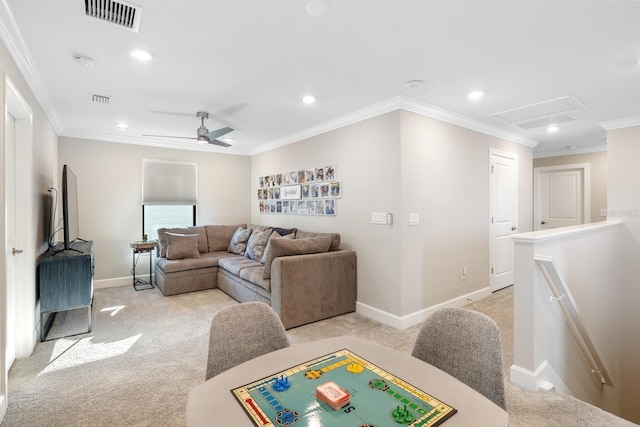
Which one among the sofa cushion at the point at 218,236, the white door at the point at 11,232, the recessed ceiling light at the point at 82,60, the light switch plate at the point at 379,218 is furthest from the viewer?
the sofa cushion at the point at 218,236

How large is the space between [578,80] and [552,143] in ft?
10.6

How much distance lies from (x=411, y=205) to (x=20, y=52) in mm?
3546

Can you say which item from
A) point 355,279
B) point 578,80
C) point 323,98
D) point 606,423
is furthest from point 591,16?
point 355,279

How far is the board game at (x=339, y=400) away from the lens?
92 cm

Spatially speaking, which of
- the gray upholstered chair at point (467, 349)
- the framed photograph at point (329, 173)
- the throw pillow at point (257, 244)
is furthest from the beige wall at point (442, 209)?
the throw pillow at point (257, 244)

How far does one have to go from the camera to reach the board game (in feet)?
3.03

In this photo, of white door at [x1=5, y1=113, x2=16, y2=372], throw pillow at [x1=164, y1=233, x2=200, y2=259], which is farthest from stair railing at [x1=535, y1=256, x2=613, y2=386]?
throw pillow at [x1=164, y1=233, x2=200, y2=259]

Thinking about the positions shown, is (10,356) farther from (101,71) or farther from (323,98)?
(323,98)

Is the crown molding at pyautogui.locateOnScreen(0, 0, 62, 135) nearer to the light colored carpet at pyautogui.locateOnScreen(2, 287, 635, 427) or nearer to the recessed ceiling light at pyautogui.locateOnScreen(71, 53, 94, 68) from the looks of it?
the recessed ceiling light at pyautogui.locateOnScreen(71, 53, 94, 68)

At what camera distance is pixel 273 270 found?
3375mm

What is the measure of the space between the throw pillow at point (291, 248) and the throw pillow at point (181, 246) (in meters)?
1.87

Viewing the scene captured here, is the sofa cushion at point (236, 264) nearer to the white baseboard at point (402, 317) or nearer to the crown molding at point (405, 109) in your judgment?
the white baseboard at point (402, 317)

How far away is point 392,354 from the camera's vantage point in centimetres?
134

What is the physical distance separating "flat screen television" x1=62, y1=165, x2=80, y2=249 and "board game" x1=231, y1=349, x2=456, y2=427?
10.4 feet
